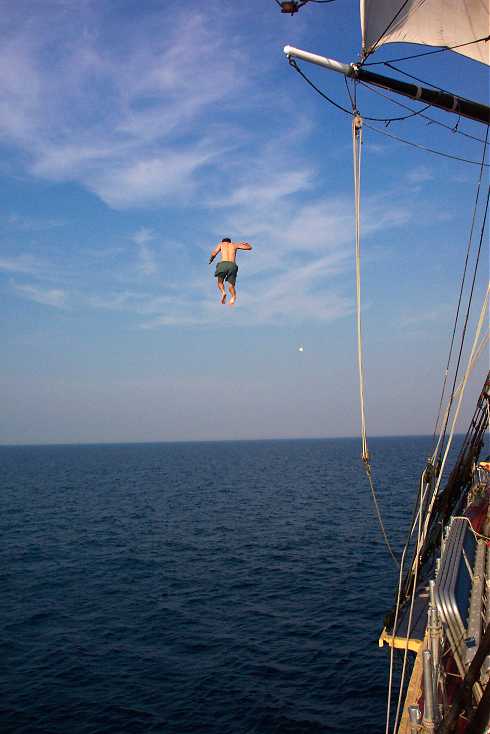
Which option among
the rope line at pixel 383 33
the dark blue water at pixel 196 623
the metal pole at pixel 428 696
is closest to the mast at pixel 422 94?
the rope line at pixel 383 33

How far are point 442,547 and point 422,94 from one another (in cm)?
1118

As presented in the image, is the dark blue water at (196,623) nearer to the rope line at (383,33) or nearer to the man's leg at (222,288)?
the man's leg at (222,288)

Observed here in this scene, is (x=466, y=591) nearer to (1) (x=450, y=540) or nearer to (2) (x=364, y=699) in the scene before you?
(1) (x=450, y=540)

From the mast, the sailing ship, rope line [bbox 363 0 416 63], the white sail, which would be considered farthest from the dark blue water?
the white sail

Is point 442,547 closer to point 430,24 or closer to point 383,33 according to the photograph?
point 383,33

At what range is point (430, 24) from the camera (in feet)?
57.6

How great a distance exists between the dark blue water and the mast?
1819 cm

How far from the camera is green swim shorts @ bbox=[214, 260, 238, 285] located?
31.8 ft

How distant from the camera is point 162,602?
88.0 feet

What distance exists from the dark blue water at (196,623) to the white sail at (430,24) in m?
20.6

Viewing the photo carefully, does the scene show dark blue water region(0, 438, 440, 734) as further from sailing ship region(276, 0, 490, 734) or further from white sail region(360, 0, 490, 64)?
white sail region(360, 0, 490, 64)

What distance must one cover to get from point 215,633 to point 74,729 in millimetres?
8085

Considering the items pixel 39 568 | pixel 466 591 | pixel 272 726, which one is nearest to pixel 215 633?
pixel 272 726

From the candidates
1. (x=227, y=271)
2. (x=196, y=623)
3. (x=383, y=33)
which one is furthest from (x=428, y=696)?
(x=196, y=623)
